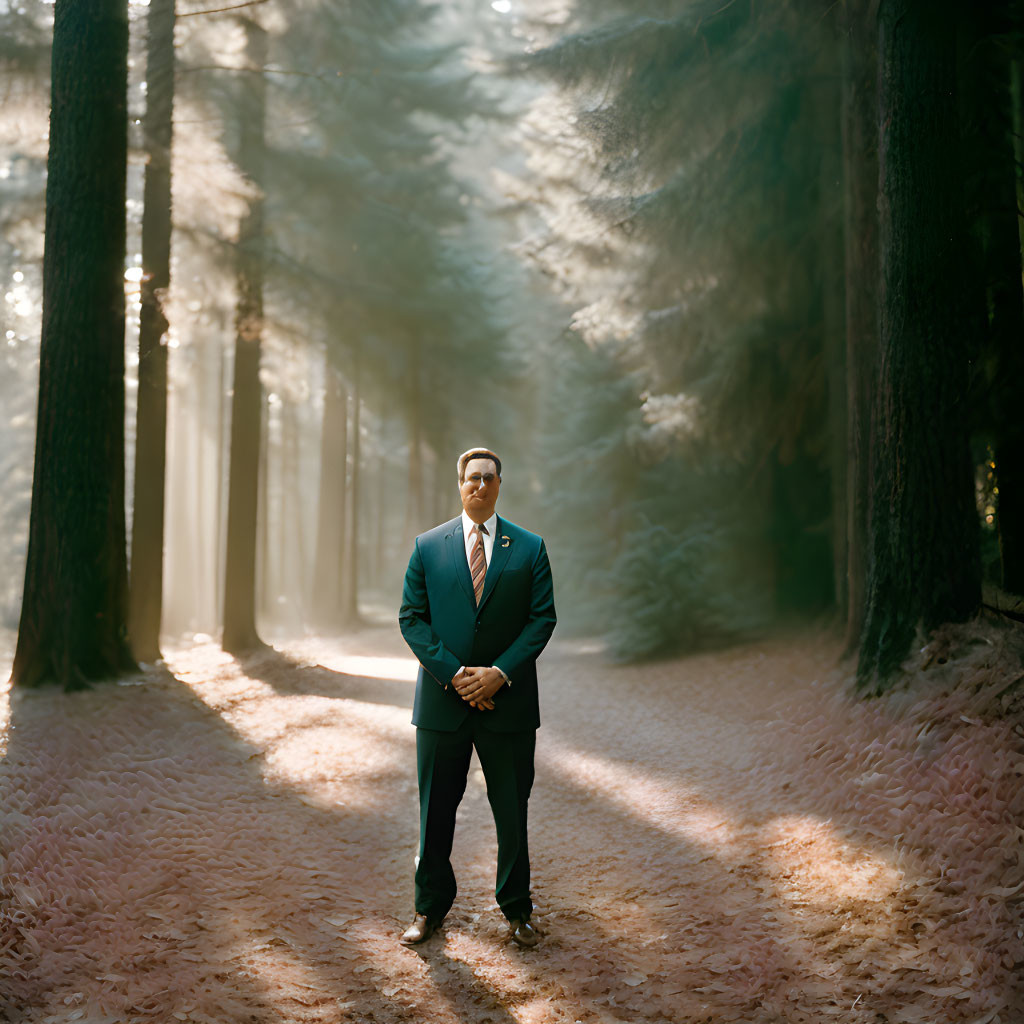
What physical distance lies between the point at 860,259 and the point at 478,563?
6380 millimetres

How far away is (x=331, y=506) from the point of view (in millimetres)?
22078

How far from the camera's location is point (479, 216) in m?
26.6

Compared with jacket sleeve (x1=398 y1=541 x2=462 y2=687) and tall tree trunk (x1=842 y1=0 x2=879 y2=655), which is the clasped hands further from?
tall tree trunk (x1=842 y1=0 x2=879 y2=655)

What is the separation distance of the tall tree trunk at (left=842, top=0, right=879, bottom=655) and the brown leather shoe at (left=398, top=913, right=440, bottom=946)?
569 centimetres

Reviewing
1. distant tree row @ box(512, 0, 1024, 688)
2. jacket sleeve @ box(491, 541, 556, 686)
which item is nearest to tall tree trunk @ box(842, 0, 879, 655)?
distant tree row @ box(512, 0, 1024, 688)

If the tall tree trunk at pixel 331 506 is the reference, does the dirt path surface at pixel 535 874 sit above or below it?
below

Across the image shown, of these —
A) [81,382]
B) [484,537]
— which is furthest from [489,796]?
[81,382]

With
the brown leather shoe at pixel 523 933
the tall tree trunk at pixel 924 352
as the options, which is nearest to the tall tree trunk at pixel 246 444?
the tall tree trunk at pixel 924 352

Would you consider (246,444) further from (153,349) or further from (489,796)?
(489,796)

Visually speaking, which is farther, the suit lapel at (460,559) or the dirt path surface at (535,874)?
the suit lapel at (460,559)

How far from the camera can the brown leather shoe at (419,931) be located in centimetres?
439

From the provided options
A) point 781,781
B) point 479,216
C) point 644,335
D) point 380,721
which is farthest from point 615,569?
point 479,216

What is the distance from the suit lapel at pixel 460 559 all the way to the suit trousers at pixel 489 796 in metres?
0.65

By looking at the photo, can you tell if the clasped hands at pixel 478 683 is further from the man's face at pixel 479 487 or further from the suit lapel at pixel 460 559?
the man's face at pixel 479 487
